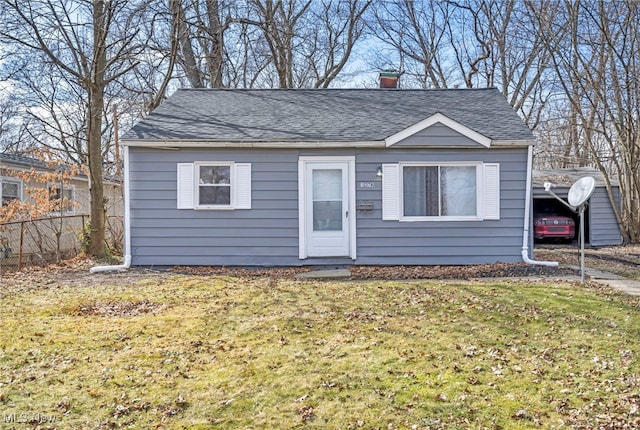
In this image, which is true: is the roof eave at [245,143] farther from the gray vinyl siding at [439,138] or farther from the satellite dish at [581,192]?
the satellite dish at [581,192]

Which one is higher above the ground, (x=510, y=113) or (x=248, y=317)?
(x=510, y=113)

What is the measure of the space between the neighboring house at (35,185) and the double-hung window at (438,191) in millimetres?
7327

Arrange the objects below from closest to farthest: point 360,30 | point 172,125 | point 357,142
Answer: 1. point 357,142
2. point 172,125
3. point 360,30

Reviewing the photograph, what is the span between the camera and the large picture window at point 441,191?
9.07 meters

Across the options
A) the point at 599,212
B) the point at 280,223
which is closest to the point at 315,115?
the point at 280,223

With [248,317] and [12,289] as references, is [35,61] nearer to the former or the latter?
[12,289]

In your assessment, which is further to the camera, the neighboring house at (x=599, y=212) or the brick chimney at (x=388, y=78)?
the neighboring house at (x=599, y=212)

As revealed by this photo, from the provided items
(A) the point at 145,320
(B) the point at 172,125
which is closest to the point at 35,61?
(B) the point at 172,125

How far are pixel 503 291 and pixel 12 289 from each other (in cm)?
726

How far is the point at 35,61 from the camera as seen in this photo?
12055 millimetres

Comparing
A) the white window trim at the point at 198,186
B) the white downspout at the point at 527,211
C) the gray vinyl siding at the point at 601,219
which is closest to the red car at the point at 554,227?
the gray vinyl siding at the point at 601,219

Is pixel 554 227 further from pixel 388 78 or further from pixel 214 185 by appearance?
pixel 214 185

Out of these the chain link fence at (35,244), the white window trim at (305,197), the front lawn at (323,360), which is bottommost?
the front lawn at (323,360)

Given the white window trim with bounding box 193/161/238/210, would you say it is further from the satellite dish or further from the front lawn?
the satellite dish
